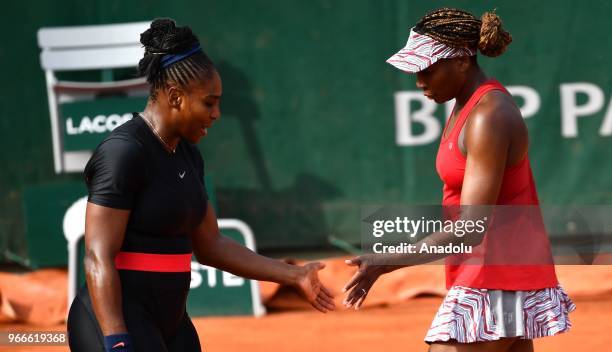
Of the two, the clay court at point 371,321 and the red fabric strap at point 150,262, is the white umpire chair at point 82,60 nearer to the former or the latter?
the clay court at point 371,321

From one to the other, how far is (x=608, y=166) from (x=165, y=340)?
5.20 metres

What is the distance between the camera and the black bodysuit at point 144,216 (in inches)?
108

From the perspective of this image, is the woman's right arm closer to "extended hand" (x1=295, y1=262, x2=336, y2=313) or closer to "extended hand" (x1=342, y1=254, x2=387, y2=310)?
"extended hand" (x1=295, y1=262, x2=336, y2=313)

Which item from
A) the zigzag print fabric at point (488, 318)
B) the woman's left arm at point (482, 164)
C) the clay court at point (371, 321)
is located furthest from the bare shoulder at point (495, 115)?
the clay court at point (371, 321)

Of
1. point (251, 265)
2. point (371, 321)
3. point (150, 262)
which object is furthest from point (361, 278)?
point (371, 321)

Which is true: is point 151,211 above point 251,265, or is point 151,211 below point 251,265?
above

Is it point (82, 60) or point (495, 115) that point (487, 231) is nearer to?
point (495, 115)

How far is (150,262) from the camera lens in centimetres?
285

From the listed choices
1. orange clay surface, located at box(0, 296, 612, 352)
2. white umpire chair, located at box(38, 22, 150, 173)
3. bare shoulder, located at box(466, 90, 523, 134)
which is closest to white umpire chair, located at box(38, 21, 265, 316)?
white umpire chair, located at box(38, 22, 150, 173)

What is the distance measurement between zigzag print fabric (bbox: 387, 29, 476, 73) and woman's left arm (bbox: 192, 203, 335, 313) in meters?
0.73

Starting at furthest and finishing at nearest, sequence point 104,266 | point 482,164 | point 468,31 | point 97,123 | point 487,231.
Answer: point 97,123, point 468,31, point 487,231, point 482,164, point 104,266

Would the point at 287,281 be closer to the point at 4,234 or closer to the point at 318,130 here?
the point at 318,130

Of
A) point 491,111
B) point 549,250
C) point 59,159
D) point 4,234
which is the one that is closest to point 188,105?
point 491,111

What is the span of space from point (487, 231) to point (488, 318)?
11.0 inches
